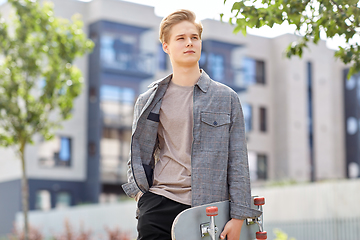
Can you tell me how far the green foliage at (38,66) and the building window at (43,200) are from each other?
1562 centimetres

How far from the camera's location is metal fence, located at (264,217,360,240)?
1116cm

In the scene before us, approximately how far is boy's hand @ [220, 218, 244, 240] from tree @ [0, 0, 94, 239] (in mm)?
10070

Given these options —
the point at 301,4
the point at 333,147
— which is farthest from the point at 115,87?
the point at 301,4

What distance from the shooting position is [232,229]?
9.71 feet

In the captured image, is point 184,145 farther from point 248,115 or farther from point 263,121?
point 263,121

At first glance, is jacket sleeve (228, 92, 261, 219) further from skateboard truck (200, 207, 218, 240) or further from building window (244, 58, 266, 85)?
building window (244, 58, 266, 85)

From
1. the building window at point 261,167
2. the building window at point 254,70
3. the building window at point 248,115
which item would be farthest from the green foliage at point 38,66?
the building window at point 254,70

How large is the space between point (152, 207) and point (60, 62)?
10427 millimetres

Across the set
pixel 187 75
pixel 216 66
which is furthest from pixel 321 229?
pixel 216 66

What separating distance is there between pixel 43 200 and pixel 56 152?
2.47m

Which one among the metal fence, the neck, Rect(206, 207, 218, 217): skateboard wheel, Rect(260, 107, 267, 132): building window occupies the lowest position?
the metal fence

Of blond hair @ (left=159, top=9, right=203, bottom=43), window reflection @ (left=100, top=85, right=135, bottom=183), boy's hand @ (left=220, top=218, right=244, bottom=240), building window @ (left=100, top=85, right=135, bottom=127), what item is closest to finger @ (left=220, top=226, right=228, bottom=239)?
boy's hand @ (left=220, top=218, right=244, bottom=240)

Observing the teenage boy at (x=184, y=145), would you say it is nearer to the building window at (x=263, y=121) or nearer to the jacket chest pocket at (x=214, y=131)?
the jacket chest pocket at (x=214, y=131)

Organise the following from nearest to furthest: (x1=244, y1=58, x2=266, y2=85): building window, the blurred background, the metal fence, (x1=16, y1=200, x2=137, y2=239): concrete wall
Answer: the metal fence, (x1=16, y1=200, x2=137, y2=239): concrete wall, the blurred background, (x1=244, y1=58, x2=266, y2=85): building window
